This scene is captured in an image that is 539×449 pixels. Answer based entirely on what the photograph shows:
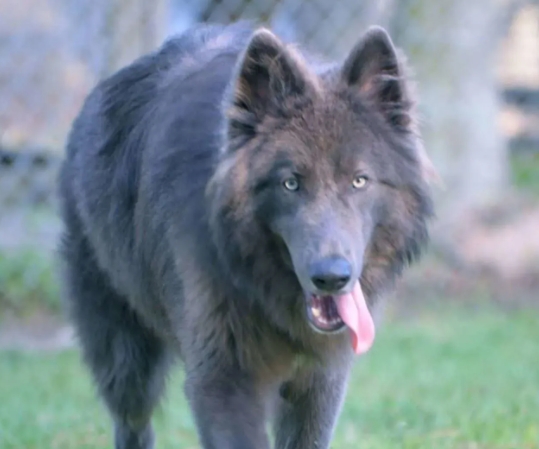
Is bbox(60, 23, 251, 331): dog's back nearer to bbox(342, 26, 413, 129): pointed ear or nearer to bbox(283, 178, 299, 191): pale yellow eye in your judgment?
bbox(342, 26, 413, 129): pointed ear

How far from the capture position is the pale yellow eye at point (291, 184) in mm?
4195

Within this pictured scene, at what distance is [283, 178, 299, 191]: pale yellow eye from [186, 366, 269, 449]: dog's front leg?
0.80 metres

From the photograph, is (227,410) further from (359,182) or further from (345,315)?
(359,182)

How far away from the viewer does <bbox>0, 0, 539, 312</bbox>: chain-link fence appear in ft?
34.2

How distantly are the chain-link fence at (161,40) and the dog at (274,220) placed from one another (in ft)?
17.6

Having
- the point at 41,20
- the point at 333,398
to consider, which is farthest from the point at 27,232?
the point at 333,398

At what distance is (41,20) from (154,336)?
5.90 metres

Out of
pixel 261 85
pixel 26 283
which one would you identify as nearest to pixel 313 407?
pixel 261 85

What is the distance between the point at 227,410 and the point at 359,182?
Result: 105 centimetres

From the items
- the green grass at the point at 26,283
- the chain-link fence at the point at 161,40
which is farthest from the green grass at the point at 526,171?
the green grass at the point at 26,283

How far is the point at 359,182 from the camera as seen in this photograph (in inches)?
167

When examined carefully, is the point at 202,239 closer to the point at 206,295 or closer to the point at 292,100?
the point at 206,295

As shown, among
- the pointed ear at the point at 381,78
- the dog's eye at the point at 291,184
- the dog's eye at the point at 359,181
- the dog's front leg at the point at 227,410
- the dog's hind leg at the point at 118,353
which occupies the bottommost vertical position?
the dog's hind leg at the point at 118,353

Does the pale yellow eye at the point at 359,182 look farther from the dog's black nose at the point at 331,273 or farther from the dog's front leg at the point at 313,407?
the dog's front leg at the point at 313,407
